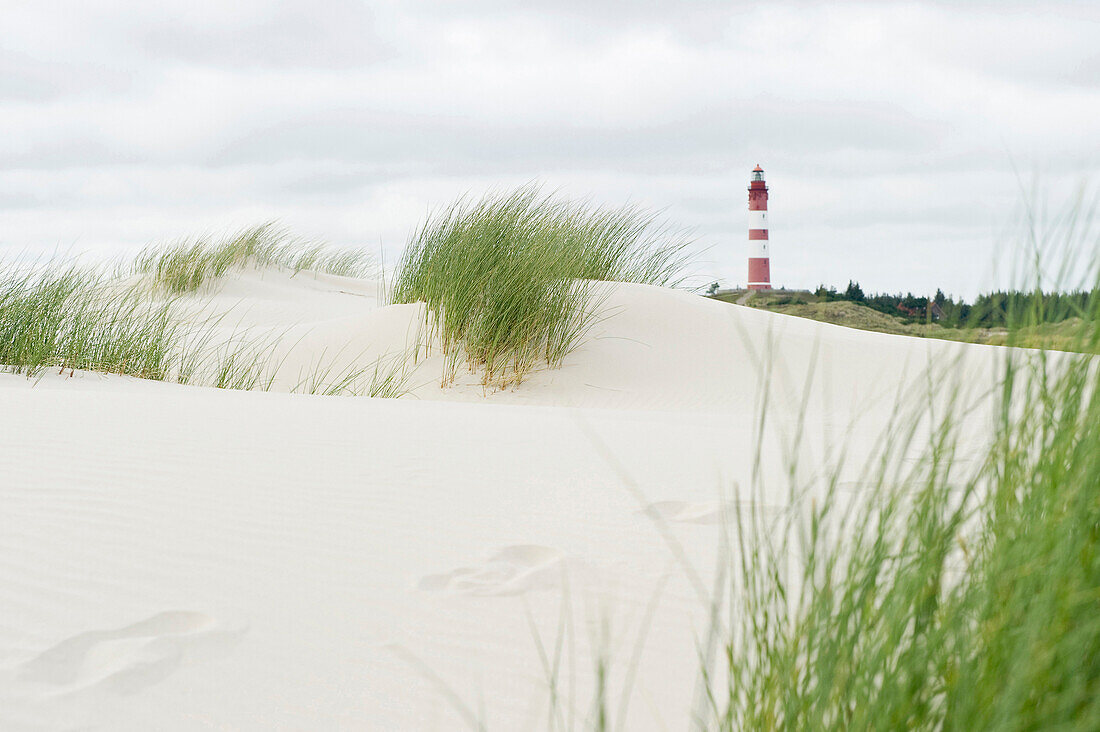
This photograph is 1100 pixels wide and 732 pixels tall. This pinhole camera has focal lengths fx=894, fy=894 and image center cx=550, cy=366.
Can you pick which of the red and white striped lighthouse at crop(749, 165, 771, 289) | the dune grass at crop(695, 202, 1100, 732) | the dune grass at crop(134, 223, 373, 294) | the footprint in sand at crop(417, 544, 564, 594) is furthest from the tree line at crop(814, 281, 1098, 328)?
the red and white striped lighthouse at crop(749, 165, 771, 289)

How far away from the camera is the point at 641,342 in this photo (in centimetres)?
741

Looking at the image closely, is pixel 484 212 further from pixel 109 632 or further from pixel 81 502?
pixel 109 632

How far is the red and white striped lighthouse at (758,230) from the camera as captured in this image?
24.0 meters

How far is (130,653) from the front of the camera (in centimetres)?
184

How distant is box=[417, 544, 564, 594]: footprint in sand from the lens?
2191 millimetres

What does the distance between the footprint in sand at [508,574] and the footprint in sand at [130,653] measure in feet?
1.67

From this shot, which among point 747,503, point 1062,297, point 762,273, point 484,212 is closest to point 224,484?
point 747,503

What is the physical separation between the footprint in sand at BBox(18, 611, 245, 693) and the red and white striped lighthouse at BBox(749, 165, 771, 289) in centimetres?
2270

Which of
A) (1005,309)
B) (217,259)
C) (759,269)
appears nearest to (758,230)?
(759,269)

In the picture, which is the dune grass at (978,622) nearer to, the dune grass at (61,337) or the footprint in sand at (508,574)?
the footprint in sand at (508,574)

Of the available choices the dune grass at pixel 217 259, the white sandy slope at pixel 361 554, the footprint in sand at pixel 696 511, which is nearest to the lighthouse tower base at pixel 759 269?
the dune grass at pixel 217 259

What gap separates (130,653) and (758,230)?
2411 cm

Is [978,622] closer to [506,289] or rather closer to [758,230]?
[506,289]

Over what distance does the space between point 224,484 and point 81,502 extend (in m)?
0.42
